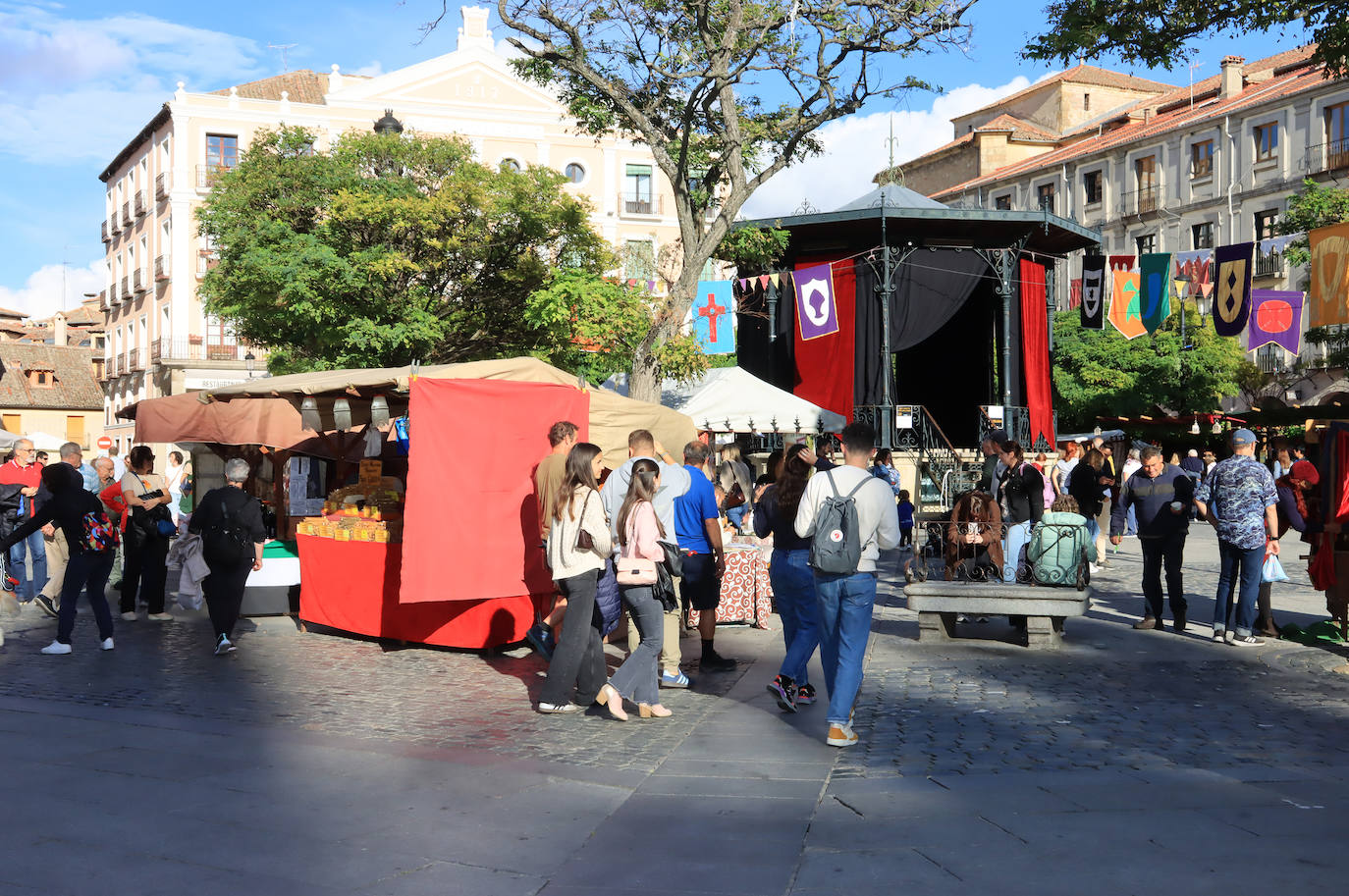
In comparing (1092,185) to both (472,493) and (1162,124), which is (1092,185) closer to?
(1162,124)

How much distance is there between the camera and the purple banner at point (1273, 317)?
82.6 ft

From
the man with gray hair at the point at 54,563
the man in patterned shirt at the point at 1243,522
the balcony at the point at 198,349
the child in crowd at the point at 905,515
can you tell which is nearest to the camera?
the man in patterned shirt at the point at 1243,522

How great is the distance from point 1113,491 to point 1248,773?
582 inches

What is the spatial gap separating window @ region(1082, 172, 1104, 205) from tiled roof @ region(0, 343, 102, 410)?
5099 centimetres

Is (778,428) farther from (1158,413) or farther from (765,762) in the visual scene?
(1158,413)

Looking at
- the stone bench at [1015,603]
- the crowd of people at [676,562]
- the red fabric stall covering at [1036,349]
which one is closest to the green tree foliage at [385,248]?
the red fabric stall covering at [1036,349]

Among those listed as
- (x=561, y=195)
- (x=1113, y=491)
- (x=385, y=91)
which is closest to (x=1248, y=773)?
(x=1113, y=491)

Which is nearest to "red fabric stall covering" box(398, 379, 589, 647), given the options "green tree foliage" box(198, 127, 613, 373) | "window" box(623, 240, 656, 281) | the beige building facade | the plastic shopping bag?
the plastic shopping bag

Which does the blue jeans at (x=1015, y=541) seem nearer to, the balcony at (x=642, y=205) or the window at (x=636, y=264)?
the window at (x=636, y=264)

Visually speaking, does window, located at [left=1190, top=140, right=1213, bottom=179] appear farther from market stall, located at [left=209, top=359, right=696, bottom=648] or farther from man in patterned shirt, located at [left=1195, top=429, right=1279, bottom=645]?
market stall, located at [left=209, top=359, right=696, bottom=648]

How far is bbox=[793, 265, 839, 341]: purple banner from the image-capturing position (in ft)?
Result: 79.3

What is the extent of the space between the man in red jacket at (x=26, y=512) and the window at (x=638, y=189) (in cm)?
3761

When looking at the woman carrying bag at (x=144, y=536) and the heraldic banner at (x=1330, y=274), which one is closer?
the woman carrying bag at (x=144, y=536)

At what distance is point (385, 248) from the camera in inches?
1097
